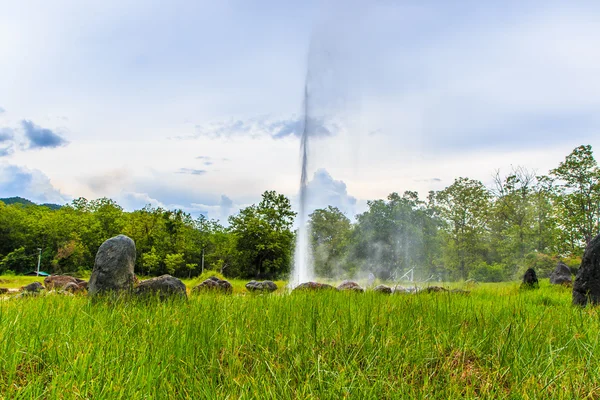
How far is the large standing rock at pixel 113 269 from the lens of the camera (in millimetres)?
7410

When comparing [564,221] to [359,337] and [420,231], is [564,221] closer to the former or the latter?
[420,231]

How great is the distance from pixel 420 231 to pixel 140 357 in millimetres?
28898

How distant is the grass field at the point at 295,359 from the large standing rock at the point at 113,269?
2.94 metres

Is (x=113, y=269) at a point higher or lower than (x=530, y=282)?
higher

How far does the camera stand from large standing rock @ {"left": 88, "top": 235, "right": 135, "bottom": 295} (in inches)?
292

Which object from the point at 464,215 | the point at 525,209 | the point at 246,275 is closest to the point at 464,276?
the point at 464,215

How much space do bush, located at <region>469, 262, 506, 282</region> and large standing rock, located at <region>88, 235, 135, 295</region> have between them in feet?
91.4

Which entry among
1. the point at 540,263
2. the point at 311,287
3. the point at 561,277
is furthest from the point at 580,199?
the point at 311,287

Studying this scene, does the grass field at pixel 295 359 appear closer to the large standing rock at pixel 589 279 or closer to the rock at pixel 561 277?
the large standing rock at pixel 589 279

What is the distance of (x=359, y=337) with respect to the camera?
3586 mm

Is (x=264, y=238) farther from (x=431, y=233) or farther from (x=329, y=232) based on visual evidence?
(x=431, y=233)

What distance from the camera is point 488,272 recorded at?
2995 cm

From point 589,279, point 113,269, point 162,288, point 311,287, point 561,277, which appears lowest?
point 311,287

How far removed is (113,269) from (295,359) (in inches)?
229
